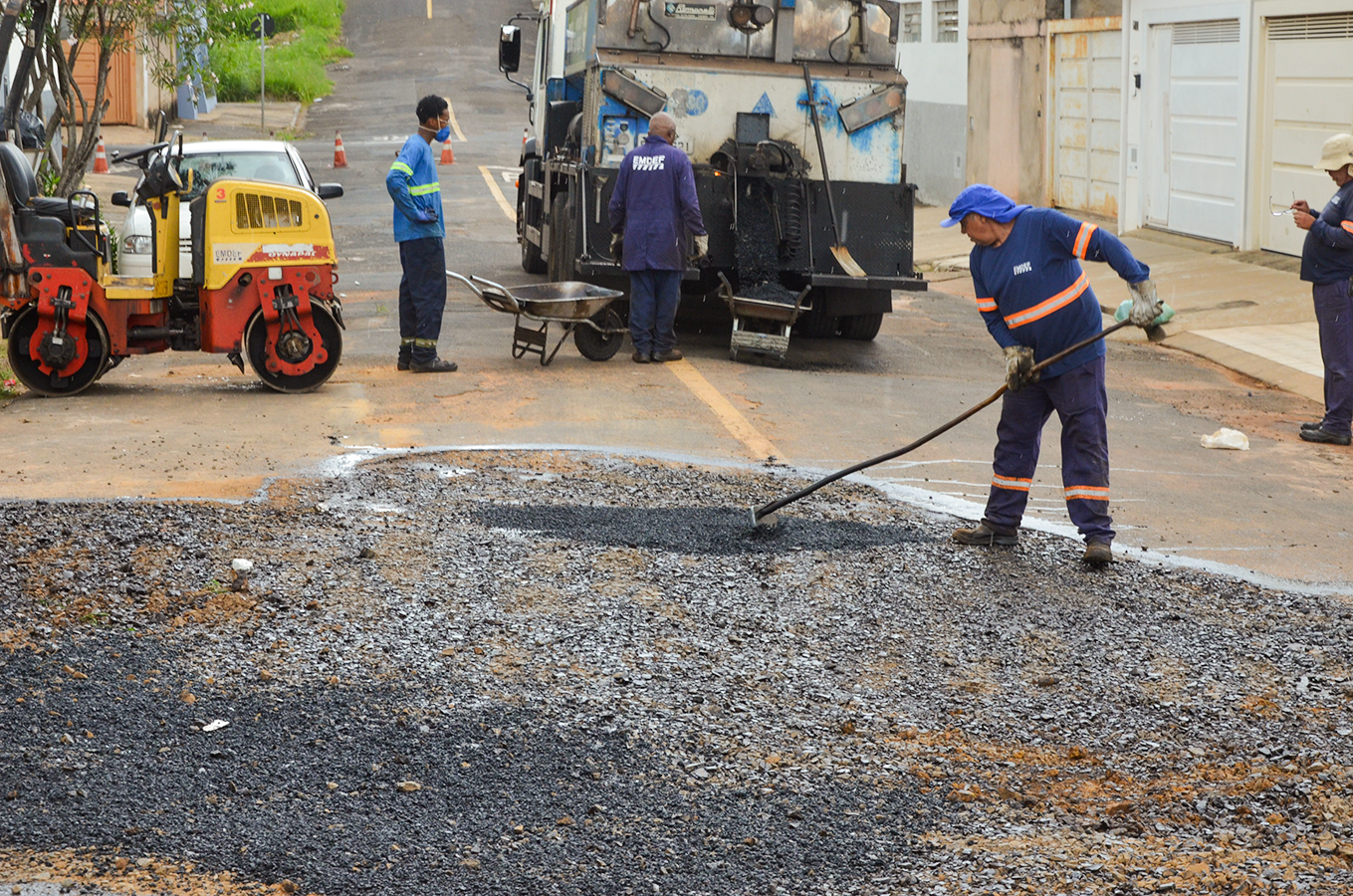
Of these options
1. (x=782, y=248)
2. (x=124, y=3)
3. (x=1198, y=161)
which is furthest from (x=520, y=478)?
(x=1198, y=161)

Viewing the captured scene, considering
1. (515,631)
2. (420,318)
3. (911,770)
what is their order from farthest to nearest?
(420,318) → (515,631) → (911,770)

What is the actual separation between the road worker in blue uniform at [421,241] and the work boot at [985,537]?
4.68 metres

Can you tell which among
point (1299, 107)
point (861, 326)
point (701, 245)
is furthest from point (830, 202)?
point (1299, 107)

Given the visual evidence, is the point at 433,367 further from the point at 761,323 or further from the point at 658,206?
the point at 761,323

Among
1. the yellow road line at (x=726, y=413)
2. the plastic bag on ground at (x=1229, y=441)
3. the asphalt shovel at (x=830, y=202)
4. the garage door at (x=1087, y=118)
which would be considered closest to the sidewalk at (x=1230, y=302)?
the asphalt shovel at (x=830, y=202)

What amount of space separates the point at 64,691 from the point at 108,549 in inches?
57.1

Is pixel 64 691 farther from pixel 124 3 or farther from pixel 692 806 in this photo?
pixel 124 3

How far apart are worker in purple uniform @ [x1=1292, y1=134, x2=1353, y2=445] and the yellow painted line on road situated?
12703 millimetres

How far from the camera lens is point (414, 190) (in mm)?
9891

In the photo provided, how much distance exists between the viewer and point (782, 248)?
11.2 metres

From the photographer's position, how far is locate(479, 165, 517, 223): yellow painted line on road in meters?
21.1

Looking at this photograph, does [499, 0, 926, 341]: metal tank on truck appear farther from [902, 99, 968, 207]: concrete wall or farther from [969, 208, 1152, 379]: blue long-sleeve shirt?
[902, 99, 968, 207]: concrete wall

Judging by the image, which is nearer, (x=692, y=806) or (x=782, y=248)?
(x=692, y=806)

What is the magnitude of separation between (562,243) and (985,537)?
655cm
